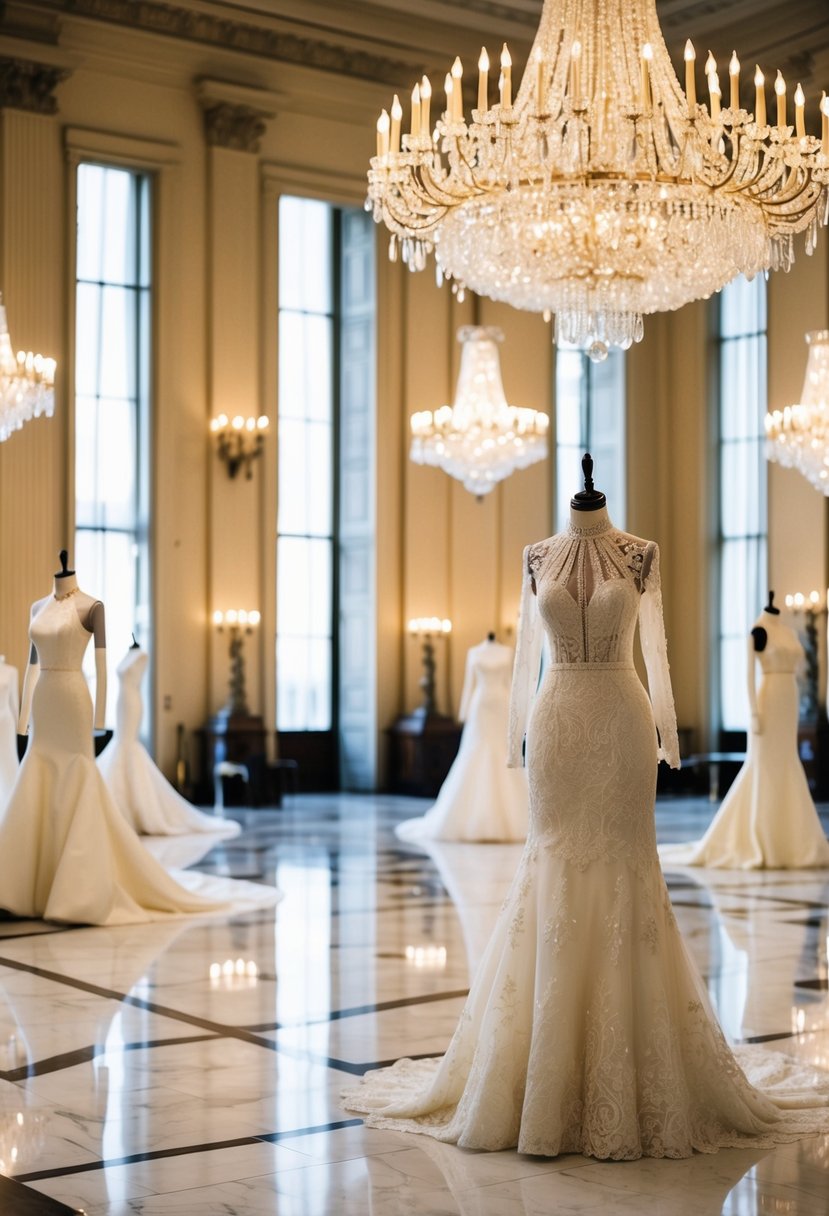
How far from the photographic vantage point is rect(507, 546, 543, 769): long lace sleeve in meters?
5.14

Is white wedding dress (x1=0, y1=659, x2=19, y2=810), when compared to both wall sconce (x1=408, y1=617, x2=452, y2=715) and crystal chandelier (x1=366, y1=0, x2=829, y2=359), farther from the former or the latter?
wall sconce (x1=408, y1=617, x2=452, y2=715)

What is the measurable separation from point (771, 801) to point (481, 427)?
4.79 meters

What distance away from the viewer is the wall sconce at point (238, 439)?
16.6 meters

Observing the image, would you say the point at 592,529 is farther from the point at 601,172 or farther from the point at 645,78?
the point at 601,172

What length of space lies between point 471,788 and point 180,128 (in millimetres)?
7659

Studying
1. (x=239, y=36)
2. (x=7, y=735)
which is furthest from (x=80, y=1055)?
(x=239, y=36)

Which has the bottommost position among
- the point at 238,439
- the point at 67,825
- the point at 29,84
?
the point at 67,825

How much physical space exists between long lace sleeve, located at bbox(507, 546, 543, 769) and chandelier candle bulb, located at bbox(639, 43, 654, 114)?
3869mm

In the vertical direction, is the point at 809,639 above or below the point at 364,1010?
above

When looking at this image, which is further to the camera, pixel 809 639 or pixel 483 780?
pixel 809 639

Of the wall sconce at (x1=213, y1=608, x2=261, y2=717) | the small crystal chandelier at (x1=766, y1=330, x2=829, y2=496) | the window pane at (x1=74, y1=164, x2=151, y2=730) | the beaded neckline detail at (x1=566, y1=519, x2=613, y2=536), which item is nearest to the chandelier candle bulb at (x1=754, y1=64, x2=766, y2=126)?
the beaded neckline detail at (x1=566, y1=519, x2=613, y2=536)

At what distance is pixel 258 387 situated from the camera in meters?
17.0

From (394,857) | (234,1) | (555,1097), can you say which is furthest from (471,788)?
(555,1097)

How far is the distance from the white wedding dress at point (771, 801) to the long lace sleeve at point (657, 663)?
6801 millimetres
